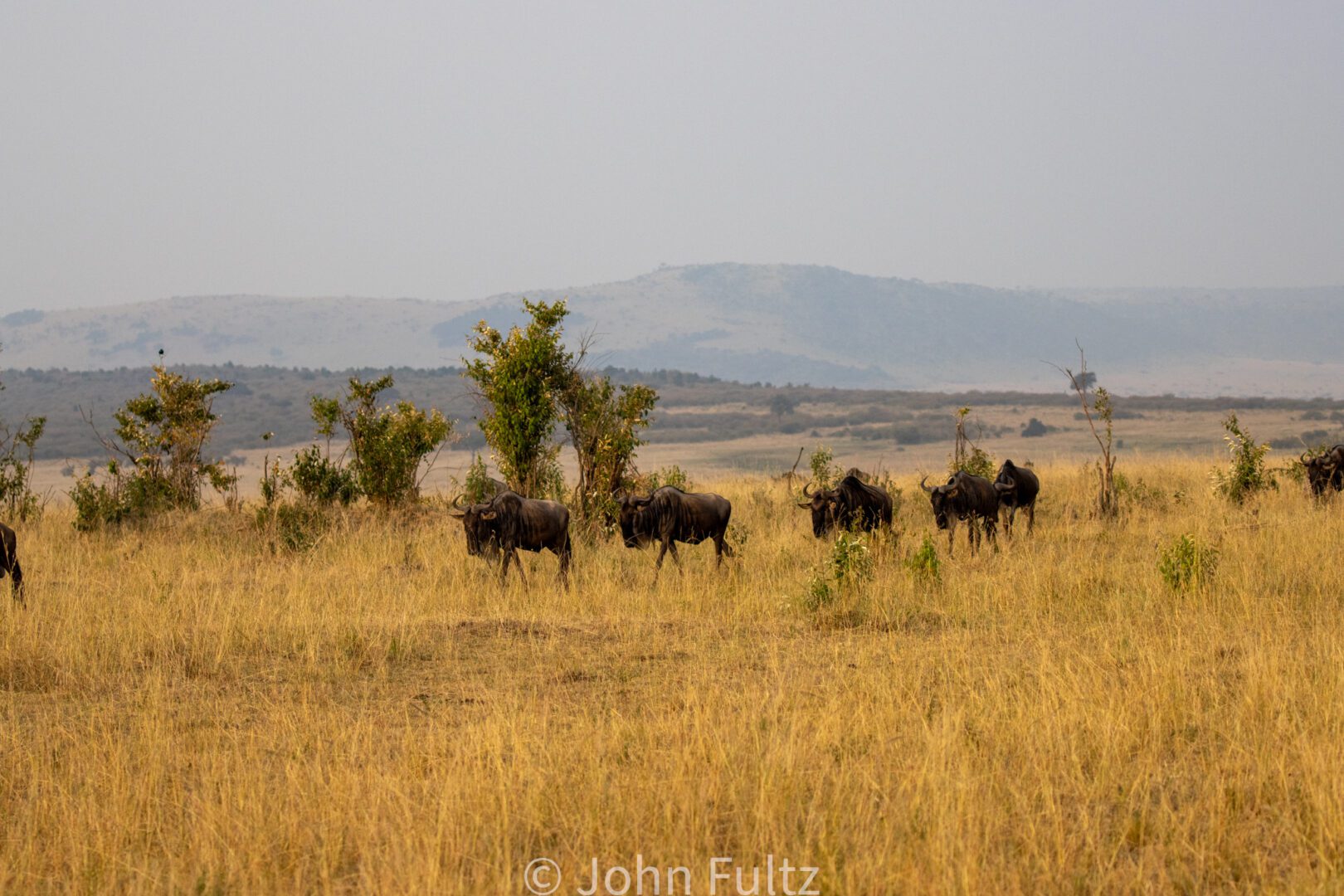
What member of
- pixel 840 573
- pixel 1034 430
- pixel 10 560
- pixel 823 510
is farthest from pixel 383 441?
pixel 1034 430

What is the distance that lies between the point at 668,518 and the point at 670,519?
0.02 m

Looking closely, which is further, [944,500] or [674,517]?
[944,500]

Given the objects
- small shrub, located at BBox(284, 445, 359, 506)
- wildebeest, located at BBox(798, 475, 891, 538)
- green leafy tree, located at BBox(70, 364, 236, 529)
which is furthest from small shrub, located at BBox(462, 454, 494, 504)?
wildebeest, located at BBox(798, 475, 891, 538)

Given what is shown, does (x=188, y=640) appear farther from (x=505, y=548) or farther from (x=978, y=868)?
(x=978, y=868)

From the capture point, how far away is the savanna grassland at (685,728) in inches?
194

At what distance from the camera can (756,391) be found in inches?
3223

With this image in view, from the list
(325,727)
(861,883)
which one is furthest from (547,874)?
(325,727)

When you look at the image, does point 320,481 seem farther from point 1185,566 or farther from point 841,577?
point 1185,566

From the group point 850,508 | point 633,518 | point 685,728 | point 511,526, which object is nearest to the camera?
point 685,728

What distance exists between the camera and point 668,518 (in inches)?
481

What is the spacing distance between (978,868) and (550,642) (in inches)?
189

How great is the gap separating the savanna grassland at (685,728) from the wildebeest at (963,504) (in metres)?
1.71

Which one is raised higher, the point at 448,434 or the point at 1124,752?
the point at 448,434

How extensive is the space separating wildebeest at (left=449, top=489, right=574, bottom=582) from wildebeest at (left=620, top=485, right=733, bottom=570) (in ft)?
2.25
